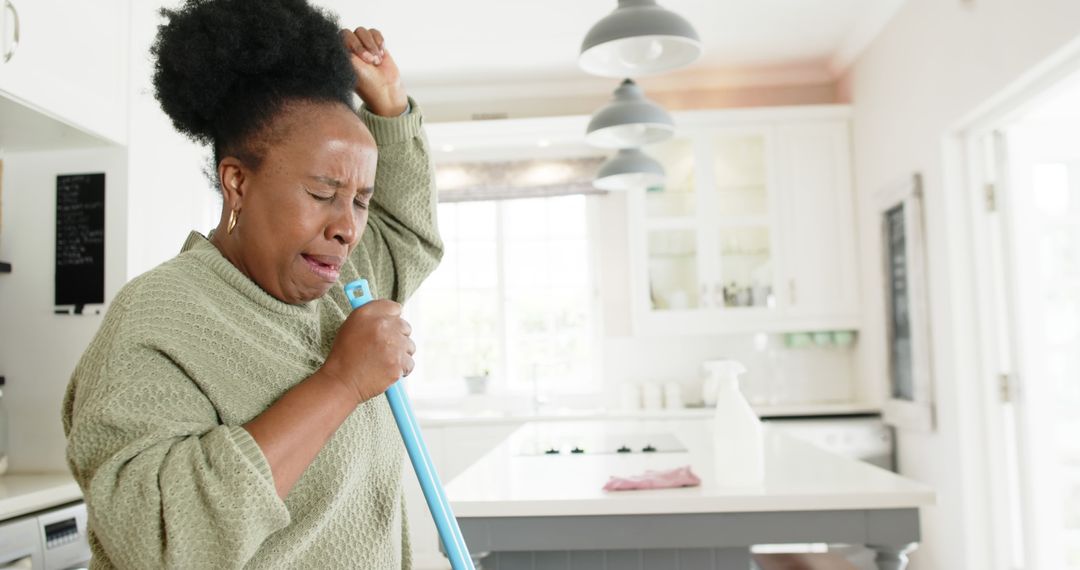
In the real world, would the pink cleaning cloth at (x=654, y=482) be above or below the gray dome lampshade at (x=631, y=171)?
below

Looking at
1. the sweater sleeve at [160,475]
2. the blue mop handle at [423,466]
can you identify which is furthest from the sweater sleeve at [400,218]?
the sweater sleeve at [160,475]

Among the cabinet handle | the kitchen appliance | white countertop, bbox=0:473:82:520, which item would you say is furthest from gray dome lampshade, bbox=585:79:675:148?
white countertop, bbox=0:473:82:520

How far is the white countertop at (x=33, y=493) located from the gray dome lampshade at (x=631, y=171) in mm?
2243

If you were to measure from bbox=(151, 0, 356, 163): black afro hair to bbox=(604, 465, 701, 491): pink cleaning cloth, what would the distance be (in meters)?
1.31

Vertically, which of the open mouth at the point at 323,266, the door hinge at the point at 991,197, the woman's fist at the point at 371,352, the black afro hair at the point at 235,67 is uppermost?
the door hinge at the point at 991,197

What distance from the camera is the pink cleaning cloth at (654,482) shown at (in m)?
1.93

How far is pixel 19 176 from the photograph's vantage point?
2.79 m

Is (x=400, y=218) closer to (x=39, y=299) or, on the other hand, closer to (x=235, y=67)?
(x=235, y=67)

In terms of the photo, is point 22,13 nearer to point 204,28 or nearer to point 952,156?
point 204,28

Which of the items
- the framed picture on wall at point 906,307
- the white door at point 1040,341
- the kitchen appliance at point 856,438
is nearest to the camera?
the white door at point 1040,341

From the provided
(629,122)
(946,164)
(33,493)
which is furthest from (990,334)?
(33,493)

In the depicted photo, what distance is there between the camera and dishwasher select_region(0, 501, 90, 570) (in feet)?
6.75

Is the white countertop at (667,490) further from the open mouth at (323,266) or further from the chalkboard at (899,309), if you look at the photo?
the chalkboard at (899,309)

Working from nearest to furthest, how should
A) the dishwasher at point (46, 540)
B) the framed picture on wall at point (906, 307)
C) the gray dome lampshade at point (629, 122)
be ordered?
1. the dishwasher at point (46, 540)
2. the gray dome lampshade at point (629, 122)
3. the framed picture on wall at point (906, 307)
